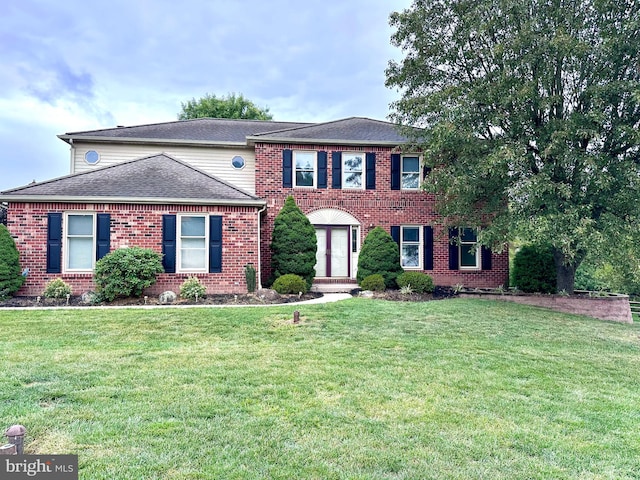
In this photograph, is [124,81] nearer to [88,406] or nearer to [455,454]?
[88,406]

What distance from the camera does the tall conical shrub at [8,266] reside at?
959 centimetres

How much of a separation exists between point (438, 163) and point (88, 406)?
35.5 ft

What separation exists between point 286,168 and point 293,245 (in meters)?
3.11

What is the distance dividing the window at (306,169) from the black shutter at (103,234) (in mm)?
Answer: 6110

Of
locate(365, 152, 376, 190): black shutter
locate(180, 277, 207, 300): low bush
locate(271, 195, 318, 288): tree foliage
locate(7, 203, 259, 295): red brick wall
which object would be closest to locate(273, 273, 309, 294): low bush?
locate(271, 195, 318, 288): tree foliage

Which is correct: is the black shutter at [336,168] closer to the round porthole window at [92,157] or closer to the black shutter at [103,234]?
the black shutter at [103,234]

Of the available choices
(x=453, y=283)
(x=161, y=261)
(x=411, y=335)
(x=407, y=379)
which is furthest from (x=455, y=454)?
(x=453, y=283)

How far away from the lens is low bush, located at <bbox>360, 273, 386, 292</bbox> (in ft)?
39.3

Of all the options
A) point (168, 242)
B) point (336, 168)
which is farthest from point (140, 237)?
point (336, 168)

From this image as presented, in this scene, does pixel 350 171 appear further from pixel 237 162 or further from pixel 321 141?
pixel 237 162

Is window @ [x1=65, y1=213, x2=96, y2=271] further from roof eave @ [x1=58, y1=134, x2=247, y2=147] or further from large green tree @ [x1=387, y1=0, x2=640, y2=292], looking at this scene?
large green tree @ [x1=387, y1=0, x2=640, y2=292]

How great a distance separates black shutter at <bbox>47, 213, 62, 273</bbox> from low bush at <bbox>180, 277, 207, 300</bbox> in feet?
10.9

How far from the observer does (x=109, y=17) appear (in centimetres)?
1248

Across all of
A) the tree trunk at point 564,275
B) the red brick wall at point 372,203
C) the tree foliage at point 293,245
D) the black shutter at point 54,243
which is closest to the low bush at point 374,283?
the tree foliage at point 293,245
